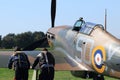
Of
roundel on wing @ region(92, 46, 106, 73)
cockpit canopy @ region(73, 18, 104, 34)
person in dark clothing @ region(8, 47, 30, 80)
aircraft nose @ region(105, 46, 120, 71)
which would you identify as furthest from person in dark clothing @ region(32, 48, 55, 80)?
aircraft nose @ region(105, 46, 120, 71)

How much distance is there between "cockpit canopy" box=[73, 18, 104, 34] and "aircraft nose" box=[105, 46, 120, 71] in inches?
78.7

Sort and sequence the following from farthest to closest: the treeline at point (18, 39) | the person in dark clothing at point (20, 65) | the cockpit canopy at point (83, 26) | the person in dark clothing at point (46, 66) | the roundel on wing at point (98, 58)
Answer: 1. the treeline at point (18, 39)
2. the cockpit canopy at point (83, 26)
3. the person in dark clothing at point (20, 65)
4. the person in dark clothing at point (46, 66)
5. the roundel on wing at point (98, 58)

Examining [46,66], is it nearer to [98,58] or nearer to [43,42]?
[98,58]

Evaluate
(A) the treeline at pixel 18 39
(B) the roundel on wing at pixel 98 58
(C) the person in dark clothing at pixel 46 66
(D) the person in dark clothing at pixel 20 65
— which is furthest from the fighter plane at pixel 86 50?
(A) the treeline at pixel 18 39

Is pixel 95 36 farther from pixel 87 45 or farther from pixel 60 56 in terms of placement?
pixel 60 56

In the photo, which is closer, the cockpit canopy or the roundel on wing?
the roundel on wing

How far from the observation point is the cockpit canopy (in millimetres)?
12492

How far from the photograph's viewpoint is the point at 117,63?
9.41m

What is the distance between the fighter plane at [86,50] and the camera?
10.4m

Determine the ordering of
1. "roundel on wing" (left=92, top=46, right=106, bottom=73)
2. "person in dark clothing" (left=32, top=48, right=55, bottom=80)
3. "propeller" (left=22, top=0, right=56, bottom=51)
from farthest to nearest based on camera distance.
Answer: "propeller" (left=22, top=0, right=56, bottom=51)
"person in dark clothing" (left=32, top=48, right=55, bottom=80)
"roundel on wing" (left=92, top=46, right=106, bottom=73)

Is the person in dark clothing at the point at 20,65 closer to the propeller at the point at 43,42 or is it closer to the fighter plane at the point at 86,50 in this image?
the fighter plane at the point at 86,50

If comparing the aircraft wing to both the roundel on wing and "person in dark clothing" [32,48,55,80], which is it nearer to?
the roundel on wing

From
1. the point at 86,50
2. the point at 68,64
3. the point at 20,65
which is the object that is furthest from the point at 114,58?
the point at 20,65

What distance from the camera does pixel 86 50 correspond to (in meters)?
11.9
